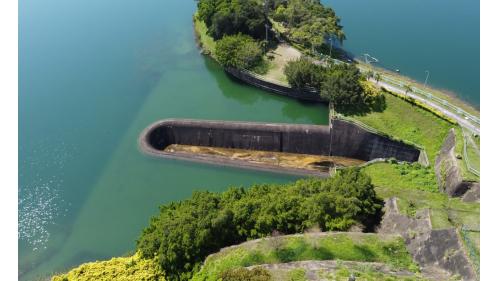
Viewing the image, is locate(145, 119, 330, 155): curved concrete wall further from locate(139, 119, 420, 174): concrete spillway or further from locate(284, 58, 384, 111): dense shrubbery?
locate(284, 58, 384, 111): dense shrubbery

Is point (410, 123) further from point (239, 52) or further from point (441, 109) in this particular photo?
point (239, 52)

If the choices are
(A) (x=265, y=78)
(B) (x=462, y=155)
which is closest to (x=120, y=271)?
(B) (x=462, y=155)

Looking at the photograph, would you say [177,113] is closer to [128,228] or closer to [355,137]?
[128,228]

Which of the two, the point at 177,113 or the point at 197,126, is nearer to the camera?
the point at 197,126

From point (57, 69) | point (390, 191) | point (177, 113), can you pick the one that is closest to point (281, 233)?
point (390, 191)

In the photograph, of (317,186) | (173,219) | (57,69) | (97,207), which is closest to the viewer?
(173,219)

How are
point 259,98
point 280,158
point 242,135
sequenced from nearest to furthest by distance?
point 280,158 → point 242,135 → point 259,98

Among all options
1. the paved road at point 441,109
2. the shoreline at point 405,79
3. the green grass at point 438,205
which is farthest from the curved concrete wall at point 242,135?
the green grass at point 438,205
